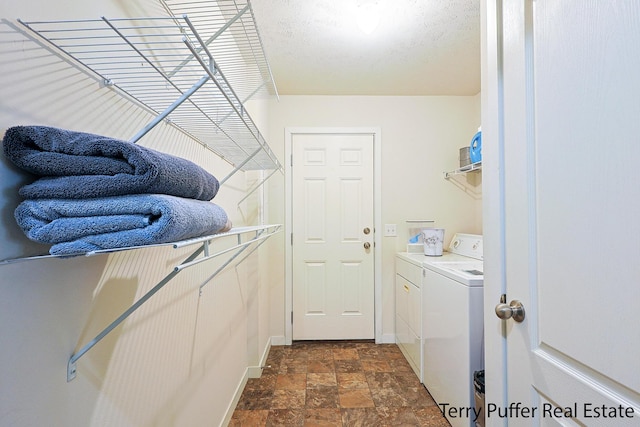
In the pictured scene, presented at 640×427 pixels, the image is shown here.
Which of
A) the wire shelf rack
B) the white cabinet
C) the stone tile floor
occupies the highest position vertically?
the wire shelf rack

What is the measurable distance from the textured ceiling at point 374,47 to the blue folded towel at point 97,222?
1609 millimetres

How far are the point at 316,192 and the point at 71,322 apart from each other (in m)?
2.34

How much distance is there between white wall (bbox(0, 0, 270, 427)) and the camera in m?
0.51

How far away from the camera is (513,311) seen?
844mm

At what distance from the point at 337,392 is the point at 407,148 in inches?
86.5

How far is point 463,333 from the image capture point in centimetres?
151

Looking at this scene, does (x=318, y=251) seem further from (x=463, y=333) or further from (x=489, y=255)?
(x=489, y=255)

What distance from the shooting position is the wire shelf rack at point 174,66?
582 mm

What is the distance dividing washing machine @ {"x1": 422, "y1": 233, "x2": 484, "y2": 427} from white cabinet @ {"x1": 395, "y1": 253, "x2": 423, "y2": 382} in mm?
117

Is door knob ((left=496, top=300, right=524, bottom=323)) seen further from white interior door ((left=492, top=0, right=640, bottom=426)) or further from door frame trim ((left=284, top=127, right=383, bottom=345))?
door frame trim ((left=284, top=127, right=383, bottom=345))

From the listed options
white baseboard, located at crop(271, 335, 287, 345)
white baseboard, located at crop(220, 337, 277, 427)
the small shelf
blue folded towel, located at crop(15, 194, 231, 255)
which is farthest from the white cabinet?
blue folded towel, located at crop(15, 194, 231, 255)

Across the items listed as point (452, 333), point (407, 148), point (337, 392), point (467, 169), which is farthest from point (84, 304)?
point (407, 148)

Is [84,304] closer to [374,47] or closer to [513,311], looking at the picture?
[513,311]

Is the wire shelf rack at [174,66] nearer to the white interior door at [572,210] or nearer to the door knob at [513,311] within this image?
the white interior door at [572,210]
